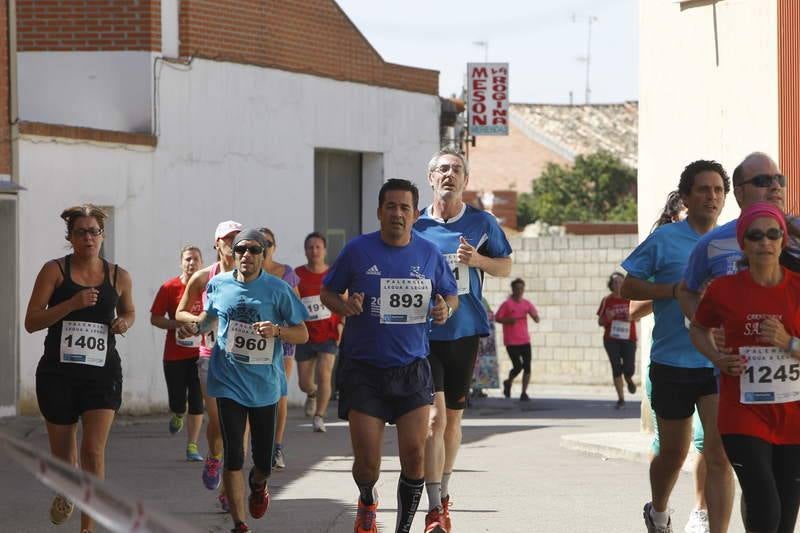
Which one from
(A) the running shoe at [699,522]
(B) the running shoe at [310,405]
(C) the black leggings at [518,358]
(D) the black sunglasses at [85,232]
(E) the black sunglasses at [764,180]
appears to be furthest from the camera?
(C) the black leggings at [518,358]

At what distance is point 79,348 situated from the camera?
8.94 m

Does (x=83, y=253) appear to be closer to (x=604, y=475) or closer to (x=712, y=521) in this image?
(x=712, y=521)

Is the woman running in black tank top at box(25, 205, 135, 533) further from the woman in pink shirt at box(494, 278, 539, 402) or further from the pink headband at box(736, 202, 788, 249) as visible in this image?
the woman in pink shirt at box(494, 278, 539, 402)

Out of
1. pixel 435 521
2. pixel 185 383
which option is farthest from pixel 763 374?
pixel 185 383

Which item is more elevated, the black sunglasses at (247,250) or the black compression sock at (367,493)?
the black sunglasses at (247,250)

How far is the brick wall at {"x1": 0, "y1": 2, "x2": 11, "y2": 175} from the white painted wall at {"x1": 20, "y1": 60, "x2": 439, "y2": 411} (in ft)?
0.60

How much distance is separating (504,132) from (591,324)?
411 centimetres

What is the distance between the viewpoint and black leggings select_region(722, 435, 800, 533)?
655 cm

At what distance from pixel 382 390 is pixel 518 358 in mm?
16586

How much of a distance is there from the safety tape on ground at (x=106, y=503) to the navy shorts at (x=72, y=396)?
4.56m

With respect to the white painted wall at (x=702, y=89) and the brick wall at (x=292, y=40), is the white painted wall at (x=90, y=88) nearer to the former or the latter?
the brick wall at (x=292, y=40)

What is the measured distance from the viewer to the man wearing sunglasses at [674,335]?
26.9 ft

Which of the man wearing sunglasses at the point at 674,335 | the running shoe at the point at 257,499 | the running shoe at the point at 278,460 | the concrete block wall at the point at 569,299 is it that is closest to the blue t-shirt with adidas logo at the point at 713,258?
the man wearing sunglasses at the point at 674,335

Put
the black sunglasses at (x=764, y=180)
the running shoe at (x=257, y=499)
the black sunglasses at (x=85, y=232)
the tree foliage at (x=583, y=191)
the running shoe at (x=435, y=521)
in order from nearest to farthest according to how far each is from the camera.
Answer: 1. the black sunglasses at (x=764, y=180)
2. the running shoe at (x=435, y=521)
3. the black sunglasses at (x=85, y=232)
4. the running shoe at (x=257, y=499)
5. the tree foliage at (x=583, y=191)
